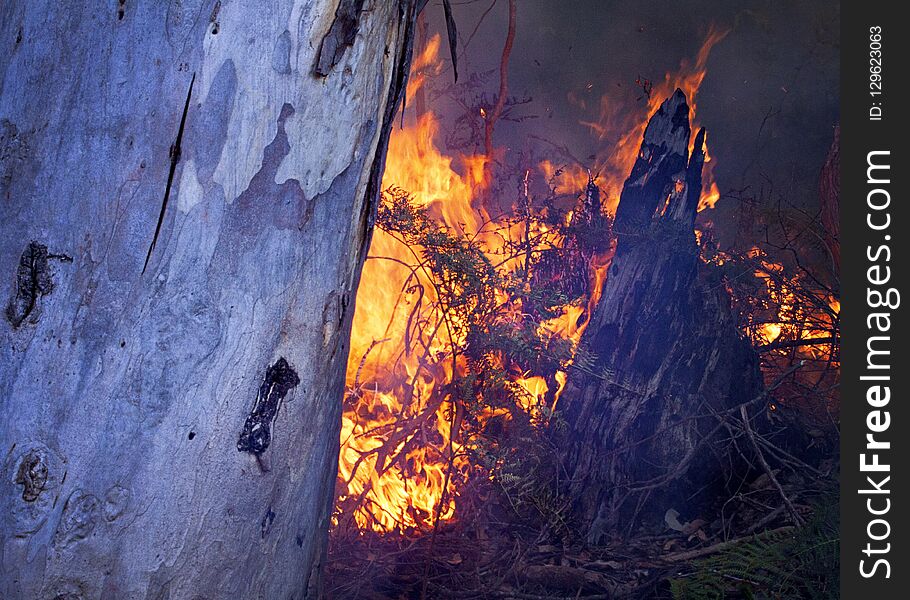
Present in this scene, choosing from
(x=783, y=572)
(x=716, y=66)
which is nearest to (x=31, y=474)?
(x=783, y=572)

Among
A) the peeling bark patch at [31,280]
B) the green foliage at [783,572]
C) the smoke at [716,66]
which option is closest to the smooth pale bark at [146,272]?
the peeling bark patch at [31,280]

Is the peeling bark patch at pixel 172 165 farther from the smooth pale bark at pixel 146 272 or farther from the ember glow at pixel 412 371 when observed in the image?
the ember glow at pixel 412 371

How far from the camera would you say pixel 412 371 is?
11.6ft

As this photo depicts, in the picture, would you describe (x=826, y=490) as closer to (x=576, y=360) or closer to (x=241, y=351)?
(x=576, y=360)

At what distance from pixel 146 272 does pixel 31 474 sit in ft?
1.33

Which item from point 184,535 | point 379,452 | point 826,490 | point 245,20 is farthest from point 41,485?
point 826,490

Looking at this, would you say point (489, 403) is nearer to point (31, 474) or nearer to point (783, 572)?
point (783, 572)

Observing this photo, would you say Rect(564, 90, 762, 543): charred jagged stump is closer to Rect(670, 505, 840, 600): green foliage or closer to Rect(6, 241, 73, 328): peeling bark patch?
Rect(670, 505, 840, 600): green foliage

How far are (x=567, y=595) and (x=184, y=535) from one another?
1741mm

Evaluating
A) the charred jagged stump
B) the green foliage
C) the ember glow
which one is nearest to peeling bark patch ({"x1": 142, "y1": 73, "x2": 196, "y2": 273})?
the ember glow

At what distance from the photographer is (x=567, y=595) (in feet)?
8.95

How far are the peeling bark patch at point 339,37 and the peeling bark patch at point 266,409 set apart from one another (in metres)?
0.58

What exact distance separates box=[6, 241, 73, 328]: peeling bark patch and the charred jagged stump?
2.24 metres

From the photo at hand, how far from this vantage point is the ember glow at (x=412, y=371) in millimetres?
3109
